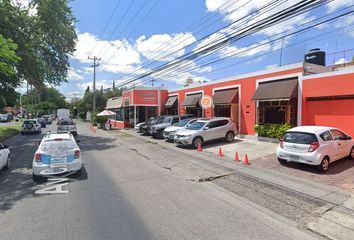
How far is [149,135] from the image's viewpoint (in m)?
29.1

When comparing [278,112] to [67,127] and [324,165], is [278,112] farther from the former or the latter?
[67,127]

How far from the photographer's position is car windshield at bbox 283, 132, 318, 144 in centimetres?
1148

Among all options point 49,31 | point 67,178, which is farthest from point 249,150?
point 49,31

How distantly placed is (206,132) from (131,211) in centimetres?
1281

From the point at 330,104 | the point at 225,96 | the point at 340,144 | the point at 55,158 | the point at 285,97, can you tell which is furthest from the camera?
the point at 225,96

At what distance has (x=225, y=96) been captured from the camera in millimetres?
24328

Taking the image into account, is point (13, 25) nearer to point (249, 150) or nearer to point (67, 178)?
point (67, 178)

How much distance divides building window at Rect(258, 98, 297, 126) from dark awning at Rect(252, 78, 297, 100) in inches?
31.5

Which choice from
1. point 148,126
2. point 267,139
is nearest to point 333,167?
point 267,139

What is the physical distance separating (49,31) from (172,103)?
50.1 ft

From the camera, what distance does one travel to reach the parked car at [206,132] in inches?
740

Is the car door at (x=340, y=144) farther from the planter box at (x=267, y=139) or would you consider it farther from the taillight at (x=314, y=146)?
the planter box at (x=267, y=139)

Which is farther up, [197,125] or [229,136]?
[197,125]

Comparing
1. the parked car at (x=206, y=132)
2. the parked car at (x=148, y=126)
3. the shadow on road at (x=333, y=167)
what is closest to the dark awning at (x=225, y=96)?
the parked car at (x=206, y=132)
